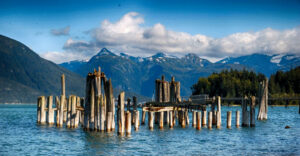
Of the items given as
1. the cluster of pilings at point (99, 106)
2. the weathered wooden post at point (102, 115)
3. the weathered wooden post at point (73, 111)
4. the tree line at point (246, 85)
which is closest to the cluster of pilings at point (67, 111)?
the weathered wooden post at point (73, 111)

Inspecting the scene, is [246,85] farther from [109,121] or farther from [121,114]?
[121,114]

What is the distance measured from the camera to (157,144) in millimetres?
32938

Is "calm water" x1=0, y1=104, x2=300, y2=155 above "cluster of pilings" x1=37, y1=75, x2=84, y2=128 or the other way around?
the other way around

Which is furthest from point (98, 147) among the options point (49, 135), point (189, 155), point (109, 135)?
point (49, 135)

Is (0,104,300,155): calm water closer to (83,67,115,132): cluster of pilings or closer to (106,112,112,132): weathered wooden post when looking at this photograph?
(106,112,112,132): weathered wooden post

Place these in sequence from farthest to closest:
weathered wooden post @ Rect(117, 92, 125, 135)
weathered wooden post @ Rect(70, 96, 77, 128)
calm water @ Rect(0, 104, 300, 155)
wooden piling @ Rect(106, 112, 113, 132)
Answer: weathered wooden post @ Rect(70, 96, 77, 128), wooden piling @ Rect(106, 112, 113, 132), weathered wooden post @ Rect(117, 92, 125, 135), calm water @ Rect(0, 104, 300, 155)

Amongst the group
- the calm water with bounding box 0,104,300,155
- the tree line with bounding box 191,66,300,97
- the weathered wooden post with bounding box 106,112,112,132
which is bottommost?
the calm water with bounding box 0,104,300,155

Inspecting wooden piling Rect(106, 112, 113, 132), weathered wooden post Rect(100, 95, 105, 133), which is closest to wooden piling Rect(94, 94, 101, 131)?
weathered wooden post Rect(100, 95, 105, 133)

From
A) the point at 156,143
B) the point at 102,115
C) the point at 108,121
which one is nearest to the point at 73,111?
the point at 102,115

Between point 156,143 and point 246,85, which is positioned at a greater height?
point 246,85

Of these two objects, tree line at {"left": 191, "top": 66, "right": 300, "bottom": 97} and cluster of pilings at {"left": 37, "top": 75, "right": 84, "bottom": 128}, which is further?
tree line at {"left": 191, "top": 66, "right": 300, "bottom": 97}

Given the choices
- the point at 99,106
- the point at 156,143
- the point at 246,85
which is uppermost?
the point at 246,85

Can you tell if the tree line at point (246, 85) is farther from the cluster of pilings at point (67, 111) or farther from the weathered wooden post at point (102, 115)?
the weathered wooden post at point (102, 115)

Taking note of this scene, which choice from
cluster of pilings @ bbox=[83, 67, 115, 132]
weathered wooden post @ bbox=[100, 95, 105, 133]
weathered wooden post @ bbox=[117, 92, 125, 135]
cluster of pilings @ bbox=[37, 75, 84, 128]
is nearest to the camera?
weathered wooden post @ bbox=[117, 92, 125, 135]
